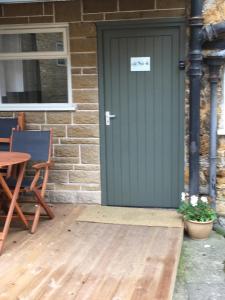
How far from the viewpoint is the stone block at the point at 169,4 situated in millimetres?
4652

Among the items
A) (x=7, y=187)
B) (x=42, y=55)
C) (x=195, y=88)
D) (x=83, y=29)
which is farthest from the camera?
(x=42, y=55)

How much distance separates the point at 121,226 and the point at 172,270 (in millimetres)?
1144

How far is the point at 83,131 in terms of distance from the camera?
5.10m

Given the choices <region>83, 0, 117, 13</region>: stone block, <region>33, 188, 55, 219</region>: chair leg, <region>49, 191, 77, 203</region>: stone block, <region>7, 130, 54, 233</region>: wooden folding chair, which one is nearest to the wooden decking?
<region>33, 188, 55, 219</region>: chair leg

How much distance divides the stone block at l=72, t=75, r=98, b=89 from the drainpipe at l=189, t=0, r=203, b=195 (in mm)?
1136

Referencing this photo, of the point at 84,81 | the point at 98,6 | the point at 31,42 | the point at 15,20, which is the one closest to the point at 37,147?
the point at 84,81

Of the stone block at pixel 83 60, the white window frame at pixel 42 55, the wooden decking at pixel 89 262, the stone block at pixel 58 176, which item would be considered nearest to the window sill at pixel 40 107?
the white window frame at pixel 42 55

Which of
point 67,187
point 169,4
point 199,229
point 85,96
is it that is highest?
point 169,4

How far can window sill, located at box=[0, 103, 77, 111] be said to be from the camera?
5.11 meters

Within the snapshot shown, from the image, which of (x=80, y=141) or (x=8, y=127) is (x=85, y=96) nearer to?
(x=80, y=141)

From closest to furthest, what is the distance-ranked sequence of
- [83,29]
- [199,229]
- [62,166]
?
[199,229] → [83,29] → [62,166]

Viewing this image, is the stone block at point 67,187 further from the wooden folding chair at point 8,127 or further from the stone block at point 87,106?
the stone block at point 87,106

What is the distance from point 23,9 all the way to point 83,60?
933mm

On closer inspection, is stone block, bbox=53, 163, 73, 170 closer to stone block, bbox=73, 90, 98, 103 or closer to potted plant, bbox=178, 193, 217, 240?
stone block, bbox=73, 90, 98, 103
